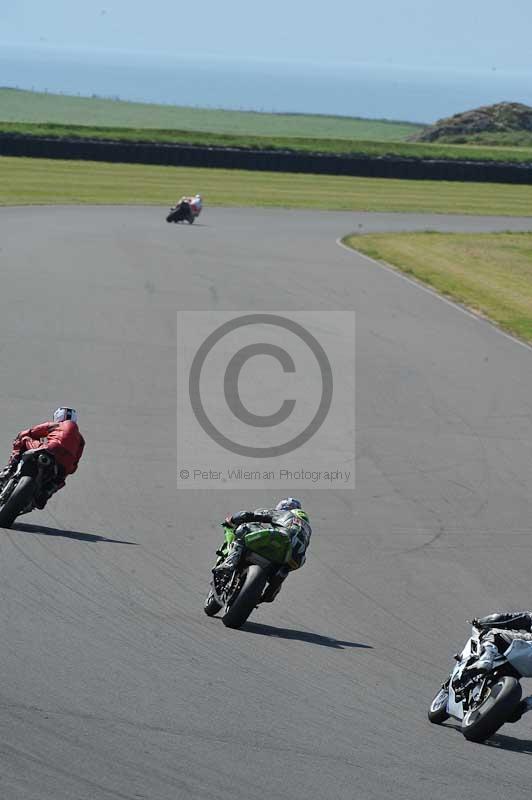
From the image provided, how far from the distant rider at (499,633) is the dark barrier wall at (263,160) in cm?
5043

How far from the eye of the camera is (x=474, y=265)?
35156mm

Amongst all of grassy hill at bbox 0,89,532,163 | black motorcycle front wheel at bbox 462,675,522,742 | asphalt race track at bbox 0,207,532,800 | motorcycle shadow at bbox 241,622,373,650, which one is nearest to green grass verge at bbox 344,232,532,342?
asphalt race track at bbox 0,207,532,800

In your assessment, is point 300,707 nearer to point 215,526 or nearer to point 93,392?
point 215,526

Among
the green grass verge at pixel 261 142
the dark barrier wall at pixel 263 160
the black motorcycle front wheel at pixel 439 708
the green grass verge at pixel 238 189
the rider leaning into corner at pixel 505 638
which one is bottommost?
the black motorcycle front wheel at pixel 439 708

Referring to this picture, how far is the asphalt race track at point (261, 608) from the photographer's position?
684 centimetres

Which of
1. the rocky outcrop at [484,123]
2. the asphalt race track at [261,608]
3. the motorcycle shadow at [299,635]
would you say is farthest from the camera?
the rocky outcrop at [484,123]

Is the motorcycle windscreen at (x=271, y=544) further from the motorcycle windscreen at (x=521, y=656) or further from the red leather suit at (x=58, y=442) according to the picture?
the red leather suit at (x=58, y=442)

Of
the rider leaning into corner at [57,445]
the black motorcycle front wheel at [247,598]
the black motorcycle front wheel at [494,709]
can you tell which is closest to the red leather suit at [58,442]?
the rider leaning into corner at [57,445]

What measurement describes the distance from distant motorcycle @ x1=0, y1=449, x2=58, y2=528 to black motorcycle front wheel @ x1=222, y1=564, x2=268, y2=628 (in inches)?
108

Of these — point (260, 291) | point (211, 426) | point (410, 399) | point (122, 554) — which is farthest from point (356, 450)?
point (260, 291)

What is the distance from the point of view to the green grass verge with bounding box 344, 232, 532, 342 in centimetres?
2808

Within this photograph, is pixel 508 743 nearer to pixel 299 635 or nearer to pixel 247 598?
pixel 299 635

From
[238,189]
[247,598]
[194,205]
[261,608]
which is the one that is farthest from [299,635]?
[238,189]

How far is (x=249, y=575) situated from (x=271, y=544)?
292mm
